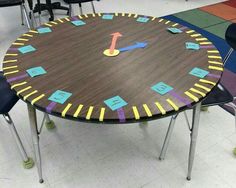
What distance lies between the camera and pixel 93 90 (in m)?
1.09

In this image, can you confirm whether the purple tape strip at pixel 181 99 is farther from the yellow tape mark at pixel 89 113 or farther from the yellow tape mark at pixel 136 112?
the yellow tape mark at pixel 89 113

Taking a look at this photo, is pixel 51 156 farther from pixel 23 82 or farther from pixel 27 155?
pixel 23 82

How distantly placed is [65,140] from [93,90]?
850 mm

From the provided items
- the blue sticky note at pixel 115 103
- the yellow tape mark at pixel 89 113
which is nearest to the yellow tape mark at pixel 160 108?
the blue sticky note at pixel 115 103

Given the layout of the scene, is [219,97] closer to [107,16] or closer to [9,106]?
[107,16]

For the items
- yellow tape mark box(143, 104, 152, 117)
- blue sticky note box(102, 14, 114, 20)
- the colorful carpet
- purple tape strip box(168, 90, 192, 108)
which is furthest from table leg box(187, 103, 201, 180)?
the colorful carpet

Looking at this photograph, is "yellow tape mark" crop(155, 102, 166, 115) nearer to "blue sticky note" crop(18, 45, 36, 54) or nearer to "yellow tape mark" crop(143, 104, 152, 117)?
"yellow tape mark" crop(143, 104, 152, 117)

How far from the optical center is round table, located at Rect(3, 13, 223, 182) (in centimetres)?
101

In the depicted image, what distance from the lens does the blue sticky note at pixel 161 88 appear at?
1.08 meters

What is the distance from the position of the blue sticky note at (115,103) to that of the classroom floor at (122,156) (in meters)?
0.72

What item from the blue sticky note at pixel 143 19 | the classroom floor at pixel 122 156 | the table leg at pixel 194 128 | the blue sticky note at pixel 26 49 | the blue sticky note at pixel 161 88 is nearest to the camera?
the blue sticky note at pixel 161 88

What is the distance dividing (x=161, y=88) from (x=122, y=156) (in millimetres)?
769

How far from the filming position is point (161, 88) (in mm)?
1098

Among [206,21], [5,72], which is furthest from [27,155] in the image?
[206,21]
